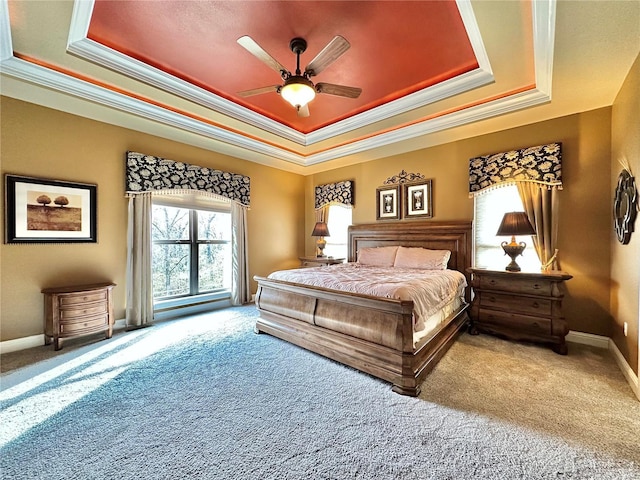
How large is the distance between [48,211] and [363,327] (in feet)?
12.9

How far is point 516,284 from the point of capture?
10.2 ft

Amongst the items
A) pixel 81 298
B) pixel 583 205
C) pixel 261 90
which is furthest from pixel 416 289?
pixel 81 298

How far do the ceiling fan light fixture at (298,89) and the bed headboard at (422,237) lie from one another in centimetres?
290

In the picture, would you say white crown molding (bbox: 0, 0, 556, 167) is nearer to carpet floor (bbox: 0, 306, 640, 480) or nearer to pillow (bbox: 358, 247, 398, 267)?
pillow (bbox: 358, 247, 398, 267)

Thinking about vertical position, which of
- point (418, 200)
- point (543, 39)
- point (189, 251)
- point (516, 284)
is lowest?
point (516, 284)

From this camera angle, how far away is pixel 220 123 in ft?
12.9

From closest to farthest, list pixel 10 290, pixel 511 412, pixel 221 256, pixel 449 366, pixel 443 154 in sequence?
1. pixel 511 412
2. pixel 449 366
3. pixel 10 290
4. pixel 443 154
5. pixel 221 256

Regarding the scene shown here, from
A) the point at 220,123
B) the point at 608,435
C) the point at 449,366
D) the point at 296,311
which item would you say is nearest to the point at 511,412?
the point at 608,435

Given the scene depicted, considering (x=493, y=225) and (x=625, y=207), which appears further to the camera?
(x=493, y=225)

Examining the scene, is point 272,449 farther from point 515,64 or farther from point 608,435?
point 515,64

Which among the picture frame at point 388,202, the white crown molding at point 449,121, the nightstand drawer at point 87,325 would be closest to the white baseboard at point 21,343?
the nightstand drawer at point 87,325

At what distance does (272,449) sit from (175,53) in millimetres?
3565

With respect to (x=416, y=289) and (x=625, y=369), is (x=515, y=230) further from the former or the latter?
(x=416, y=289)

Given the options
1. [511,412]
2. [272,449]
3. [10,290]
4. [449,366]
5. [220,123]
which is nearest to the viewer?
[272,449]
